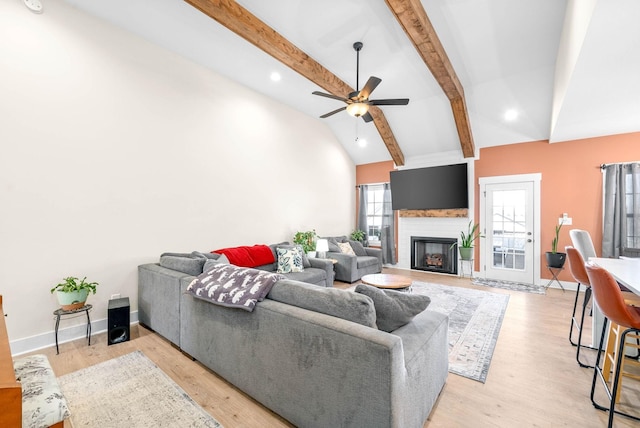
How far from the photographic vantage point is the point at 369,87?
3305 millimetres

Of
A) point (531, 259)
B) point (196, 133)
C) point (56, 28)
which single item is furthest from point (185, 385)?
point (531, 259)

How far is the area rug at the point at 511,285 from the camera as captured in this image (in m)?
4.71

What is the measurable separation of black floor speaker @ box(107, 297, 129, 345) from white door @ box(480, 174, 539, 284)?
620cm

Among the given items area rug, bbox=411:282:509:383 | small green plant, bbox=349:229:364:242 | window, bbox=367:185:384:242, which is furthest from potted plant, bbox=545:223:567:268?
small green plant, bbox=349:229:364:242

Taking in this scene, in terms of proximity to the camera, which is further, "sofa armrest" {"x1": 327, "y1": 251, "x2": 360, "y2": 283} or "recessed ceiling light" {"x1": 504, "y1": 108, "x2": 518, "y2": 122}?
"sofa armrest" {"x1": 327, "y1": 251, "x2": 360, "y2": 283}

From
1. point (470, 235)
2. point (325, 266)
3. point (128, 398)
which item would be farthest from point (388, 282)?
point (470, 235)

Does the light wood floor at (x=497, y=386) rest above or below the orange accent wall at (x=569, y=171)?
below

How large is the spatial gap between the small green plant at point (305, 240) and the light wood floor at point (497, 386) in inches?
110

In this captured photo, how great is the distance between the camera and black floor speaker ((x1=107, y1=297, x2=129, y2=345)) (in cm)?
272

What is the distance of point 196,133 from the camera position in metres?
3.90

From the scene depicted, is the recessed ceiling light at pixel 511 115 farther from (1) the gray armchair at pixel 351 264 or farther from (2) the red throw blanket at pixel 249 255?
(2) the red throw blanket at pixel 249 255

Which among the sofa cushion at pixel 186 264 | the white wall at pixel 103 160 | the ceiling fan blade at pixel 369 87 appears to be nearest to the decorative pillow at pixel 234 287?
the sofa cushion at pixel 186 264

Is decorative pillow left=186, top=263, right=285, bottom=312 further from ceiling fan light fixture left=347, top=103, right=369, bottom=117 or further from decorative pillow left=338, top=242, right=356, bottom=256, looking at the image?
decorative pillow left=338, top=242, right=356, bottom=256

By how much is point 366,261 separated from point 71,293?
4.49 metres
